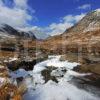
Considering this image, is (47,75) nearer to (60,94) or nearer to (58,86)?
(58,86)

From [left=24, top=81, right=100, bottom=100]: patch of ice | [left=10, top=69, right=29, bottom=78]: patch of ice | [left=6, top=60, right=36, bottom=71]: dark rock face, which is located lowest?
[left=24, top=81, right=100, bottom=100]: patch of ice

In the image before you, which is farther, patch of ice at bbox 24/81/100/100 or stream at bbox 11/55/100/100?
stream at bbox 11/55/100/100

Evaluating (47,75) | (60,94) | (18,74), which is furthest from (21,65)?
(60,94)

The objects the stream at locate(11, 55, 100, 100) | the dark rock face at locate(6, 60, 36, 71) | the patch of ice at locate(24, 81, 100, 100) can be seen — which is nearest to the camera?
the patch of ice at locate(24, 81, 100, 100)

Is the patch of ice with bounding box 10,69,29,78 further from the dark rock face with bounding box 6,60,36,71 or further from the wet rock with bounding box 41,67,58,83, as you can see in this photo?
the wet rock with bounding box 41,67,58,83

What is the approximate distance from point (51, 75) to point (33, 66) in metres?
6.85

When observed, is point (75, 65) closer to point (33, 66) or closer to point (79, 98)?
point (33, 66)

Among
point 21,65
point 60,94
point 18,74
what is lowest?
point 60,94

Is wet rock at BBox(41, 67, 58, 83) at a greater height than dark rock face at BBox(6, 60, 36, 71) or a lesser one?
lesser

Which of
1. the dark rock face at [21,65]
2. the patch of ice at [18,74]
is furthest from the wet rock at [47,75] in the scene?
the dark rock face at [21,65]

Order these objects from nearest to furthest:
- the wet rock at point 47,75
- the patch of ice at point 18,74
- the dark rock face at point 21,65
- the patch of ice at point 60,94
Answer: the patch of ice at point 60,94 < the wet rock at point 47,75 < the patch of ice at point 18,74 < the dark rock face at point 21,65

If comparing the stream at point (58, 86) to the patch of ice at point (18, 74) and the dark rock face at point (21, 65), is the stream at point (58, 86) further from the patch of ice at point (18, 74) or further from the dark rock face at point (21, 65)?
the dark rock face at point (21, 65)

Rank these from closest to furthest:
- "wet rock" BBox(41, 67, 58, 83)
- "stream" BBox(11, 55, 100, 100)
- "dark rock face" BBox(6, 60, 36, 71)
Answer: "stream" BBox(11, 55, 100, 100) < "wet rock" BBox(41, 67, 58, 83) < "dark rock face" BBox(6, 60, 36, 71)

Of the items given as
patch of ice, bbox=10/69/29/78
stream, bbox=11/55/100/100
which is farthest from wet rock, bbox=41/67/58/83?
patch of ice, bbox=10/69/29/78
